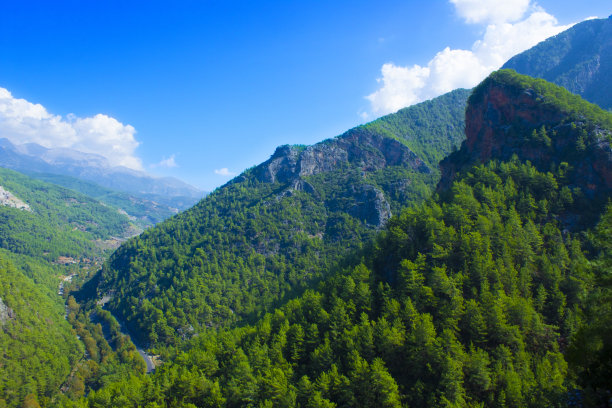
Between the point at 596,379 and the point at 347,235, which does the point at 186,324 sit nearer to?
the point at 347,235

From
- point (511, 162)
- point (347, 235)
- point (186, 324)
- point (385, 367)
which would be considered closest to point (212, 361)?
point (385, 367)

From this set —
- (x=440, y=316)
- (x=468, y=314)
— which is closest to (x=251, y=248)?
(x=440, y=316)

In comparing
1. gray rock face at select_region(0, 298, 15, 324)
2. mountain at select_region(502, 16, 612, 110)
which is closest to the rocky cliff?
mountain at select_region(502, 16, 612, 110)

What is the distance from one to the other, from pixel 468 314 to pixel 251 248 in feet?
401

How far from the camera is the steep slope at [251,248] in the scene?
12744cm

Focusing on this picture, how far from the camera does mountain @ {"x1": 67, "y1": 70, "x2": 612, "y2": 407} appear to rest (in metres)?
35.8

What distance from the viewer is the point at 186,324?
399 feet

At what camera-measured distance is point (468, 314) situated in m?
45.2

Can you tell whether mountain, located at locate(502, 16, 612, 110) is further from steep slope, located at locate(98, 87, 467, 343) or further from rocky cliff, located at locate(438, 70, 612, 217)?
rocky cliff, located at locate(438, 70, 612, 217)

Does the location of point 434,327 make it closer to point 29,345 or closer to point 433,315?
point 433,315

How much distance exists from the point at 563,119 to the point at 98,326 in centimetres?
17906

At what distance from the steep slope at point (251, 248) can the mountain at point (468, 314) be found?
57196mm

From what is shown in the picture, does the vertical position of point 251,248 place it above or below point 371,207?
below

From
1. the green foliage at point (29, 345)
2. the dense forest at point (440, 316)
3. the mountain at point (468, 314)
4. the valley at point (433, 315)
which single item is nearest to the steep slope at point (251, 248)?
the valley at point (433, 315)
